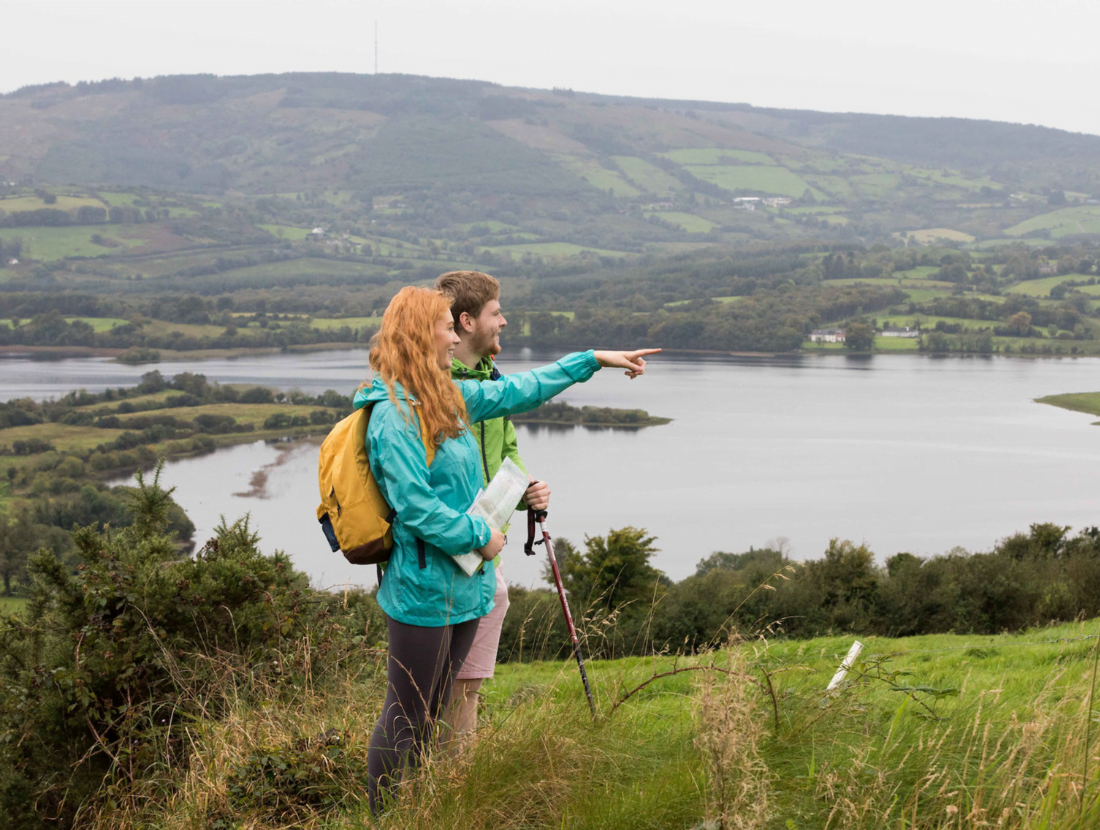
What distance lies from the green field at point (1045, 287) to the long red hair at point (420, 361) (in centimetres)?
10223

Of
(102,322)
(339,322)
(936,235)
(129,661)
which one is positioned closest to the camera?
(129,661)

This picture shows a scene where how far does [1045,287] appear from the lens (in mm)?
96938

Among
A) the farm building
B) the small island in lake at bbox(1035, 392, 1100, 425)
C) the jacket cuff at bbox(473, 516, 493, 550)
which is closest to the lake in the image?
the small island in lake at bbox(1035, 392, 1100, 425)

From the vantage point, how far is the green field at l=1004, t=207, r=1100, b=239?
169500 millimetres

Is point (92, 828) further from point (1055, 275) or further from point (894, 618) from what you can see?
point (1055, 275)

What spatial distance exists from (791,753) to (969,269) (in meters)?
111

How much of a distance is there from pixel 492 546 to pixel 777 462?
49.0 m

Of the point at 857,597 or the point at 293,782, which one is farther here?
the point at 857,597

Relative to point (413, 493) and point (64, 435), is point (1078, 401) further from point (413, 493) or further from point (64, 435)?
point (413, 493)

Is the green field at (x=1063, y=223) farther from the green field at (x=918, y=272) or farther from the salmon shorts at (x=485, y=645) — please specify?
the salmon shorts at (x=485, y=645)

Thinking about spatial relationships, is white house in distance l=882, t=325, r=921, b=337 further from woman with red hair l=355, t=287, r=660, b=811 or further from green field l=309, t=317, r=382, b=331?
woman with red hair l=355, t=287, r=660, b=811

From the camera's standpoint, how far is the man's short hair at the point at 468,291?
110 inches

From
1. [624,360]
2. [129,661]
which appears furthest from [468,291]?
[129,661]

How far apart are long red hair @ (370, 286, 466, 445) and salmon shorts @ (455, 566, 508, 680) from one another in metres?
0.57
